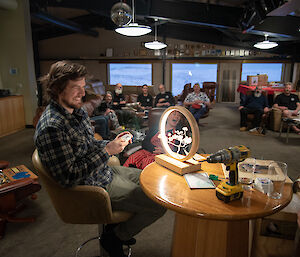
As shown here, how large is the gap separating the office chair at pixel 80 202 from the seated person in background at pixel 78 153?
51 mm

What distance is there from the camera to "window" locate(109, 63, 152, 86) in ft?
38.9

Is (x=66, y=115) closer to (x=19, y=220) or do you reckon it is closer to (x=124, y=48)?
(x=19, y=220)

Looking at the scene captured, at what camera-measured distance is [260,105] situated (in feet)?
20.0

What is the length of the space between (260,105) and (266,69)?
5.97 m

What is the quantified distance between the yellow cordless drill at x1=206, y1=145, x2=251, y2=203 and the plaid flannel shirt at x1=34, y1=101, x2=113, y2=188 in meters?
0.66

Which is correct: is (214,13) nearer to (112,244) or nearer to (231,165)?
(231,165)

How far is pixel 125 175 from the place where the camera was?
1.85 metres

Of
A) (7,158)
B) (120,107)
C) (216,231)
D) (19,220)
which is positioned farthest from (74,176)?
(120,107)

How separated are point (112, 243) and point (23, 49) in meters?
5.85

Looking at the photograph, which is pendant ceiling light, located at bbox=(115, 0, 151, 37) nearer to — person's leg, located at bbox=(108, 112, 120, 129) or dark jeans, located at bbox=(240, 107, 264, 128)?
person's leg, located at bbox=(108, 112, 120, 129)

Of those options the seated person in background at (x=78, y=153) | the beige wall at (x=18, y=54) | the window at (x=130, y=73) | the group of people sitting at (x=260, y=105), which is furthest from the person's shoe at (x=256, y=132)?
the window at (x=130, y=73)

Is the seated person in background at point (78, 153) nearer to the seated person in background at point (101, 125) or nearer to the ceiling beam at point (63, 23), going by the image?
the seated person in background at point (101, 125)

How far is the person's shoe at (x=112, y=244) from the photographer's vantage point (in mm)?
1644

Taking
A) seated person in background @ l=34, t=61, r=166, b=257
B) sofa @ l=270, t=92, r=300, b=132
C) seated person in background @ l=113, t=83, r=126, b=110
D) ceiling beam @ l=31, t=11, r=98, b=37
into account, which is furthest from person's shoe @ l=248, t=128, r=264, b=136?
ceiling beam @ l=31, t=11, r=98, b=37
